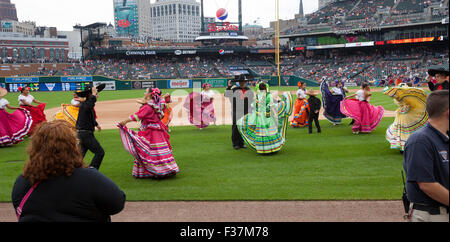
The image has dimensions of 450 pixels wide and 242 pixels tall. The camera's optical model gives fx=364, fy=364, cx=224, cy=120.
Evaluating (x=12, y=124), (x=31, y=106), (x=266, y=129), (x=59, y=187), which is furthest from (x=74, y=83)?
(x=59, y=187)

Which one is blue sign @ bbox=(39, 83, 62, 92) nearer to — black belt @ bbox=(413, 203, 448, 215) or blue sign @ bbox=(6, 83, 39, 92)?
blue sign @ bbox=(6, 83, 39, 92)

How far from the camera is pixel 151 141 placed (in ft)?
Answer: 25.4

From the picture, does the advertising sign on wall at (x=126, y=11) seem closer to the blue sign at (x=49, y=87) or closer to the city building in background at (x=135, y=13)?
the city building in background at (x=135, y=13)

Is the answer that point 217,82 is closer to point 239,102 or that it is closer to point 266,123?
point 239,102

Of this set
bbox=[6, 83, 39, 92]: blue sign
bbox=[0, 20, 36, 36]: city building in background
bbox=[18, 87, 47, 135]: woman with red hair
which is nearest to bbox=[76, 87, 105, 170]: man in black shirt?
bbox=[18, 87, 47, 135]: woman with red hair

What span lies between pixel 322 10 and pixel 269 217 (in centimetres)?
6802

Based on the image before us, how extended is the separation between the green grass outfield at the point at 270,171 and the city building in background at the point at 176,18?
178 m

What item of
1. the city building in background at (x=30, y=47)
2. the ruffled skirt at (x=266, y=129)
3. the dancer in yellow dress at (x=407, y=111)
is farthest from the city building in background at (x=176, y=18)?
the dancer in yellow dress at (x=407, y=111)

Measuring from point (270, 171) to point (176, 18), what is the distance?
187475 mm

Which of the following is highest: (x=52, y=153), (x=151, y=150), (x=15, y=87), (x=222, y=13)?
(x=222, y=13)

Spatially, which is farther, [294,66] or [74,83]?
[294,66]
